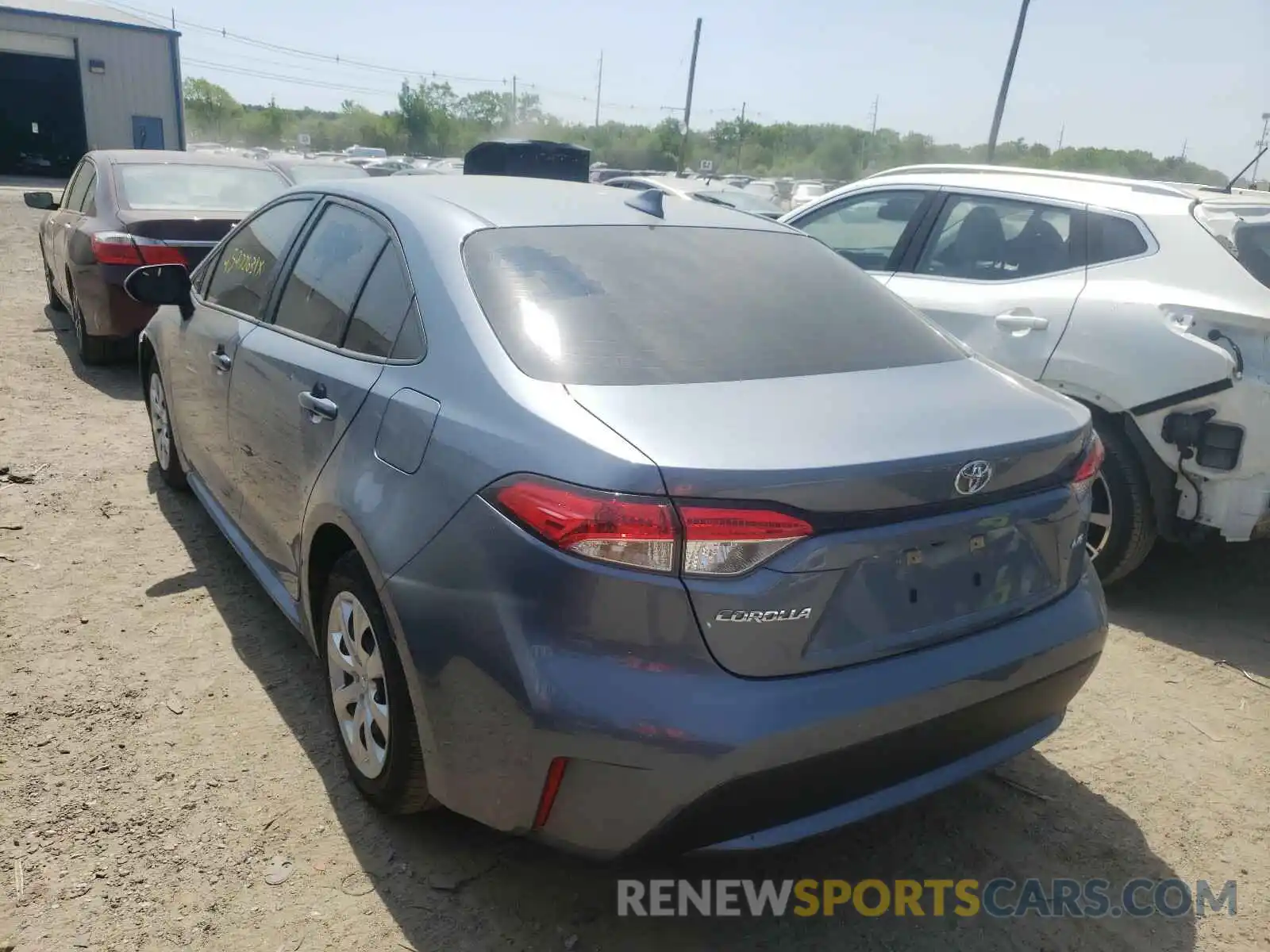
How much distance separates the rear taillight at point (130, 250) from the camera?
21.1ft

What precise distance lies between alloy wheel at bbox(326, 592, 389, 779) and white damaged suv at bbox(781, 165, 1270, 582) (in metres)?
3.00

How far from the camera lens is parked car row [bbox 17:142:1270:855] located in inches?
71.6

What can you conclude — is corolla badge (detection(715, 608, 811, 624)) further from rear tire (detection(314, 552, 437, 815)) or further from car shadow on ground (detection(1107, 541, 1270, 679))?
car shadow on ground (detection(1107, 541, 1270, 679))

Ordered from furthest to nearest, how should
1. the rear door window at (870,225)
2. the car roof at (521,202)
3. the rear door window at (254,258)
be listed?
the rear door window at (870,225) → the rear door window at (254,258) → the car roof at (521,202)

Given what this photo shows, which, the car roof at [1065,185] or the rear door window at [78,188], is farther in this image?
the rear door window at [78,188]

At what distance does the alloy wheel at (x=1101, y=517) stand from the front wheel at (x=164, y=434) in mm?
4003

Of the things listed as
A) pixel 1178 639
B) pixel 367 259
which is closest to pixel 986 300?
pixel 1178 639

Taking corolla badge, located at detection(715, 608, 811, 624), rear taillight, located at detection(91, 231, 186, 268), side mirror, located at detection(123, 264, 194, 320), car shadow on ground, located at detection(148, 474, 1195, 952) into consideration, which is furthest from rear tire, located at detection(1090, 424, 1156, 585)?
rear taillight, located at detection(91, 231, 186, 268)

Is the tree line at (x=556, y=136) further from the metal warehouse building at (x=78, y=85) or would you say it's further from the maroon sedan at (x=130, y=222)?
the maroon sedan at (x=130, y=222)

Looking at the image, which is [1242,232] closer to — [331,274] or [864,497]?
[864,497]

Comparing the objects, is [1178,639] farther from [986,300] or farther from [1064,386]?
[986,300]

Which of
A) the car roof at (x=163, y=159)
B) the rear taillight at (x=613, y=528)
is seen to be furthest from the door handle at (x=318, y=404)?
the car roof at (x=163, y=159)

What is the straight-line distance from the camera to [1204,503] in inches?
147

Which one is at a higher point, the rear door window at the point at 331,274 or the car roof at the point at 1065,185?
the car roof at the point at 1065,185
